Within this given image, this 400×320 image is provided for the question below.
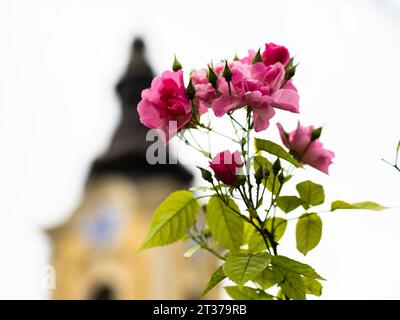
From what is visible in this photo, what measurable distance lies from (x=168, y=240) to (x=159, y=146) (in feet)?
0.35

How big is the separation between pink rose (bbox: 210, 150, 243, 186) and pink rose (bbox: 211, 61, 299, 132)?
0.13 feet

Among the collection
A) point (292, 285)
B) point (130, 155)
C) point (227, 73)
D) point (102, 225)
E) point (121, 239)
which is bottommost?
point (292, 285)

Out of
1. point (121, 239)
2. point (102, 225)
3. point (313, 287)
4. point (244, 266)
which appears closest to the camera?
point (244, 266)

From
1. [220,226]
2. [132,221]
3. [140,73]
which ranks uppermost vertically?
[140,73]

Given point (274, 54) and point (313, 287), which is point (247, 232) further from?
point (274, 54)

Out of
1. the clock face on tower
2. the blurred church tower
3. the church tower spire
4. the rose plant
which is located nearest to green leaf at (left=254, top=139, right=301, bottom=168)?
the rose plant

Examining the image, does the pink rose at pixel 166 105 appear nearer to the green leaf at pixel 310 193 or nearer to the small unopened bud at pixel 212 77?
the small unopened bud at pixel 212 77

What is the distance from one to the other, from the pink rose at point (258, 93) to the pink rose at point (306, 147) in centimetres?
9

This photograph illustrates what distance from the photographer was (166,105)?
2.20 ft

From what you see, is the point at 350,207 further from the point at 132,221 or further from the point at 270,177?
the point at 132,221

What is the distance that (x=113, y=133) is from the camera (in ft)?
58.5

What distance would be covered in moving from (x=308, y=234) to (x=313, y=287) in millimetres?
58

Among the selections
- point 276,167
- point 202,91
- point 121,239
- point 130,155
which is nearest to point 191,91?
point 202,91
